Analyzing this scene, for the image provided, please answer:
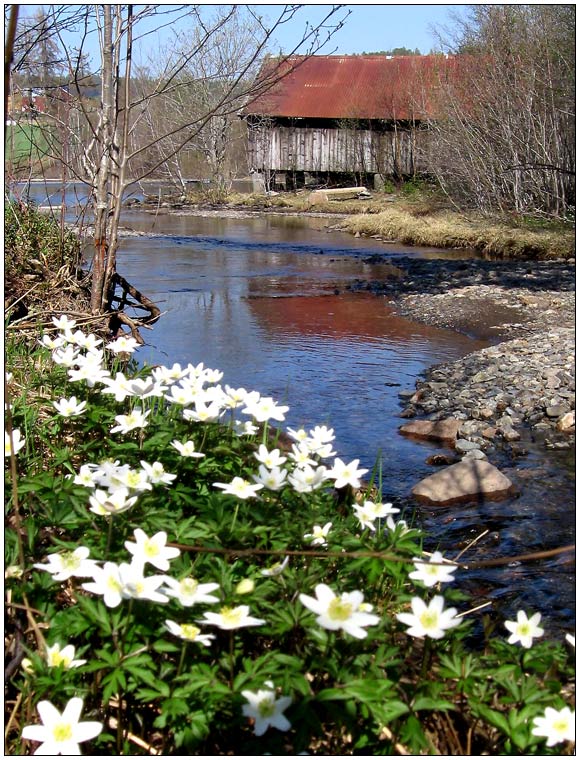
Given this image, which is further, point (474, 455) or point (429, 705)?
point (474, 455)

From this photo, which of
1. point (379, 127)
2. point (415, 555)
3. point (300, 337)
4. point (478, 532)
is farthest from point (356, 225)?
point (415, 555)

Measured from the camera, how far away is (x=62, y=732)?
1.64 metres

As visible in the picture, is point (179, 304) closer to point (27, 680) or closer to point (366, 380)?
point (366, 380)

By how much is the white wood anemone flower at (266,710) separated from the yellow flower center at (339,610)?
19cm

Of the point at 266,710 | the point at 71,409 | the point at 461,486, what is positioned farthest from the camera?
the point at 461,486

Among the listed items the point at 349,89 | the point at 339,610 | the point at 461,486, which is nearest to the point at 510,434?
the point at 461,486

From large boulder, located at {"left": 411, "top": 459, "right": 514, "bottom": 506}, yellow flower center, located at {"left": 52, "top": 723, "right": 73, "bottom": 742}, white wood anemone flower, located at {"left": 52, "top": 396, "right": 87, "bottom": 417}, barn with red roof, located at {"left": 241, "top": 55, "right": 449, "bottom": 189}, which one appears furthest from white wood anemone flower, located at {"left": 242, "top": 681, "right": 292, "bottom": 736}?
barn with red roof, located at {"left": 241, "top": 55, "right": 449, "bottom": 189}

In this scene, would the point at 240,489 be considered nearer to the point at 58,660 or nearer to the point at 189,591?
the point at 189,591

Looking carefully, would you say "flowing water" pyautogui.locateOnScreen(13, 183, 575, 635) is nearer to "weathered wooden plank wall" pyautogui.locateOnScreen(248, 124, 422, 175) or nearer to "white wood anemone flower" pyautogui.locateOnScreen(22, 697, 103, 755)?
"white wood anemone flower" pyautogui.locateOnScreen(22, 697, 103, 755)

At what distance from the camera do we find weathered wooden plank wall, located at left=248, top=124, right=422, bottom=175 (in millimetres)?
30273

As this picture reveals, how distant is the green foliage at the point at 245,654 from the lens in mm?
1719

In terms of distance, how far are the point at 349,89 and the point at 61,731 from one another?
3159cm

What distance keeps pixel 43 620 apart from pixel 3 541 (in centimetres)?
22

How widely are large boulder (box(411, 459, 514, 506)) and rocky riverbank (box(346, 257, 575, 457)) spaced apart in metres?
0.65
